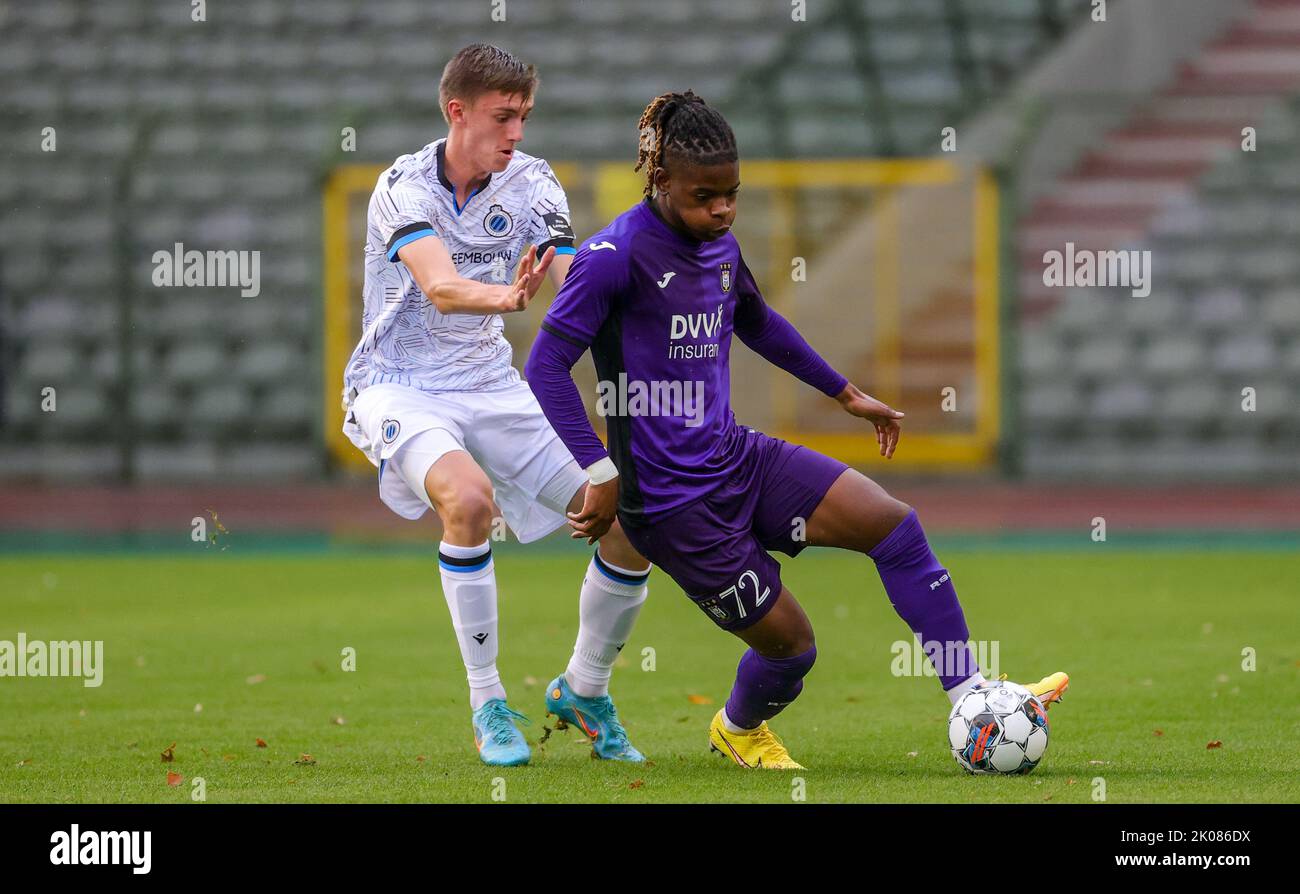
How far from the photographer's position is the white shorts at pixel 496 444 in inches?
211

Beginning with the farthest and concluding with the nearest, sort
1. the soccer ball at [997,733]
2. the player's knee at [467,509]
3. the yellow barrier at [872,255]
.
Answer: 1. the yellow barrier at [872,255]
2. the player's knee at [467,509]
3. the soccer ball at [997,733]

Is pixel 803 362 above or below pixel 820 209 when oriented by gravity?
below

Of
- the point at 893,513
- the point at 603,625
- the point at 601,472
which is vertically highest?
the point at 601,472

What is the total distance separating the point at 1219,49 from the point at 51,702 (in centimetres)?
1361

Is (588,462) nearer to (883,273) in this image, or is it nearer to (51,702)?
(51,702)

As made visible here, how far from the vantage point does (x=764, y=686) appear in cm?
494

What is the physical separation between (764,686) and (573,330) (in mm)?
1104

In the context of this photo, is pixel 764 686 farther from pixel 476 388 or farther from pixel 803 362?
pixel 476 388

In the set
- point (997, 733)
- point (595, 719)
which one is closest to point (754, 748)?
point (595, 719)

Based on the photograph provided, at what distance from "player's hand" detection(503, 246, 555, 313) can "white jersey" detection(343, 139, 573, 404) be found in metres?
0.66

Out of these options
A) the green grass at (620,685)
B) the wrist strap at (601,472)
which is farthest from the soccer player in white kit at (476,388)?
the wrist strap at (601,472)

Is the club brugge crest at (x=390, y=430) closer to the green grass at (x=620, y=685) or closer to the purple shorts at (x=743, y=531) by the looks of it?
the purple shorts at (x=743, y=531)

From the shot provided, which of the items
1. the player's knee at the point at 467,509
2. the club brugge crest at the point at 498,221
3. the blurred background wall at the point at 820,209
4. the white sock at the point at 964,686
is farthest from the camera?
the blurred background wall at the point at 820,209

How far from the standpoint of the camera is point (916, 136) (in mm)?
15406
